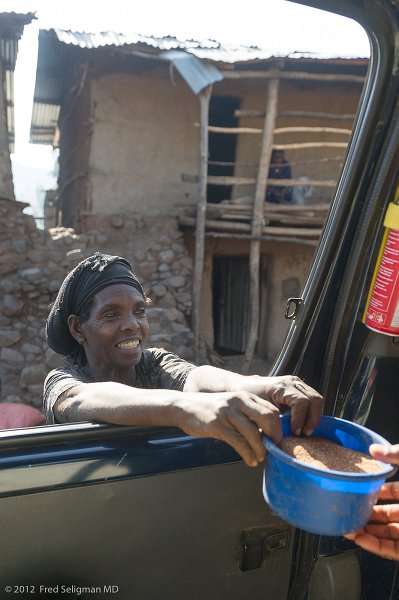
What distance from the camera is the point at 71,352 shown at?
2.43 meters

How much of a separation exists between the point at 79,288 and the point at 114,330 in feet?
0.87

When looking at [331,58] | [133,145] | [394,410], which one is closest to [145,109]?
[133,145]

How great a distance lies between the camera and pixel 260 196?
9984 mm

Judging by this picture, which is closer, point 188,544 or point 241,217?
point 188,544

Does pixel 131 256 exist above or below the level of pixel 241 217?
below

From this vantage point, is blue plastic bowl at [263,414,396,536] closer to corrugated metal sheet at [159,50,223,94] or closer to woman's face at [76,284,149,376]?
woman's face at [76,284,149,376]

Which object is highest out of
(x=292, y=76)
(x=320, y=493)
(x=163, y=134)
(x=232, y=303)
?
(x=292, y=76)

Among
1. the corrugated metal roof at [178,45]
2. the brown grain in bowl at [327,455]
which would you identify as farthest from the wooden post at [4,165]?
the brown grain in bowl at [327,455]

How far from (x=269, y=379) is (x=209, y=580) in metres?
0.57

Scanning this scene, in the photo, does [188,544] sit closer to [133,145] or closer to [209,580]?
[209,580]

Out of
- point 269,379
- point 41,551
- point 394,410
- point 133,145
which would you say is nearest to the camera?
point 41,551

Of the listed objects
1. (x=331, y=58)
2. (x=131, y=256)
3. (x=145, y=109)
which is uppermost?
(x=331, y=58)

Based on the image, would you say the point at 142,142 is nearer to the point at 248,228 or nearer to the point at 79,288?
the point at 248,228

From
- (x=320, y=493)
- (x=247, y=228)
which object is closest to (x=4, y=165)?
(x=247, y=228)
